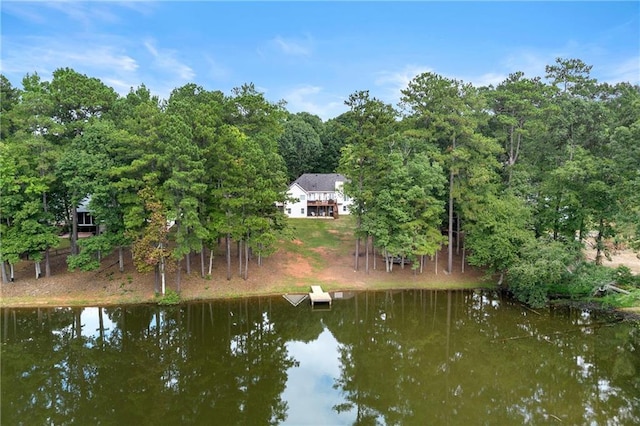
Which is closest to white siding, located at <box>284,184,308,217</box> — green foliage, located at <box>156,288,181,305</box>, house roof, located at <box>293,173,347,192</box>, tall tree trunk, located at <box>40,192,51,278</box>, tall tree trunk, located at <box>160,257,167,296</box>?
house roof, located at <box>293,173,347,192</box>

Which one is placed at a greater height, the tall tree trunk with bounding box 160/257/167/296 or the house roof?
the house roof

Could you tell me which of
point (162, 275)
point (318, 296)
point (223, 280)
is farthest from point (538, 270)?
point (162, 275)

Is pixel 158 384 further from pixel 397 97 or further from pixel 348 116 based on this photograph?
pixel 397 97

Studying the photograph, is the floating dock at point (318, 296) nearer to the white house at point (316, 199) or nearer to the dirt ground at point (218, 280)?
the dirt ground at point (218, 280)

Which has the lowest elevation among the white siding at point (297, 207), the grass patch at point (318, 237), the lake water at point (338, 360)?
the lake water at point (338, 360)

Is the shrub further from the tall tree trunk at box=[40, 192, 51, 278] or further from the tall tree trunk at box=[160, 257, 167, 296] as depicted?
the tall tree trunk at box=[40, 192, 51, 278]

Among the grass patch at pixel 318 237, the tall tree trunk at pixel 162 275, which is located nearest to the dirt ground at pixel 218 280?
the tall tree trunk at pixel 162 275
